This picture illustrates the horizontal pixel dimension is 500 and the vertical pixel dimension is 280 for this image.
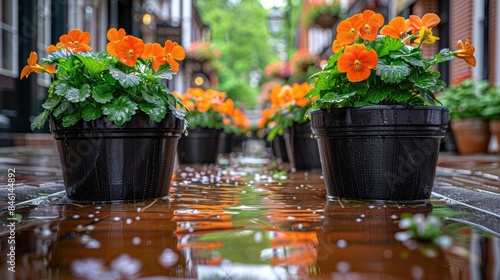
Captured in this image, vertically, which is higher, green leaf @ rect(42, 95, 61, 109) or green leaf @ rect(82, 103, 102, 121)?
green leaf @ rect(42, 95, 61, 109)

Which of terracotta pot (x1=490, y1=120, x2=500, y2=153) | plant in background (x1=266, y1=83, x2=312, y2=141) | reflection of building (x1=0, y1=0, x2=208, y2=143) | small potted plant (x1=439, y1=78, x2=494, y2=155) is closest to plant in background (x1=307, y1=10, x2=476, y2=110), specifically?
plant in background (x1=266, y1=83, x2=312, y2=141)

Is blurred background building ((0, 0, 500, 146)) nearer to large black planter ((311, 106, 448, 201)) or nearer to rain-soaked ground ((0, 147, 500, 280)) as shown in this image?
large black planter ((311, 106, 448, 201))

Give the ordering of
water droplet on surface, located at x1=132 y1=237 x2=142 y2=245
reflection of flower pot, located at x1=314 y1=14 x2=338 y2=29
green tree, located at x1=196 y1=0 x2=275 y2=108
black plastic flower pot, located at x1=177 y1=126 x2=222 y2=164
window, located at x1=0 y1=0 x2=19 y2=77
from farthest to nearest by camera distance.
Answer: green tree, located at x1=196 y1=0 x2=275 y2=108 < reflection of flower pot, located at x1=314 y1=14 x2=338 y2=29 < window, located at x1=0 y1=0 x2=19 y2=77 < black plastic flower pot, located at x1=177 y1=126 x2=222 y2=164 < water droplet on surface, located at x1=132 y1=237 x2=142 y2=245

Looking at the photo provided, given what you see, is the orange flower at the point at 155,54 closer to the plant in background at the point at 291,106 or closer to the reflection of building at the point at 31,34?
the plant in background at the point at 291,106

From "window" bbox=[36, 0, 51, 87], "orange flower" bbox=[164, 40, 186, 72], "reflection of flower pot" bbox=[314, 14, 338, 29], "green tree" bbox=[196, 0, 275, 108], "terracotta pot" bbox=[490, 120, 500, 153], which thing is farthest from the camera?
"green tree" bbox=[196, 0, 275, 108]

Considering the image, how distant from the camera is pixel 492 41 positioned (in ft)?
21.4

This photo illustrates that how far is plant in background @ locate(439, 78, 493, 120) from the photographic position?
6.04 meters

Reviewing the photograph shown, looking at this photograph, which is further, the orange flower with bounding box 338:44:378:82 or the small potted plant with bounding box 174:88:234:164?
the small potted plant with bounding box 174:88:234:164

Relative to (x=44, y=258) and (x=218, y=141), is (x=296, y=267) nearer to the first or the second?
(x=44, y=258)

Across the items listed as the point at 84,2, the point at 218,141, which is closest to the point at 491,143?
the point at 218,141

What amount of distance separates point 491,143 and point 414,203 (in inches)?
208

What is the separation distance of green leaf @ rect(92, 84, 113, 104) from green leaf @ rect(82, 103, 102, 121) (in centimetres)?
6

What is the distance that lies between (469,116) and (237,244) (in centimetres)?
565

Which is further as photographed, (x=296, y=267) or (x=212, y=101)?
(x=212, y=101)
